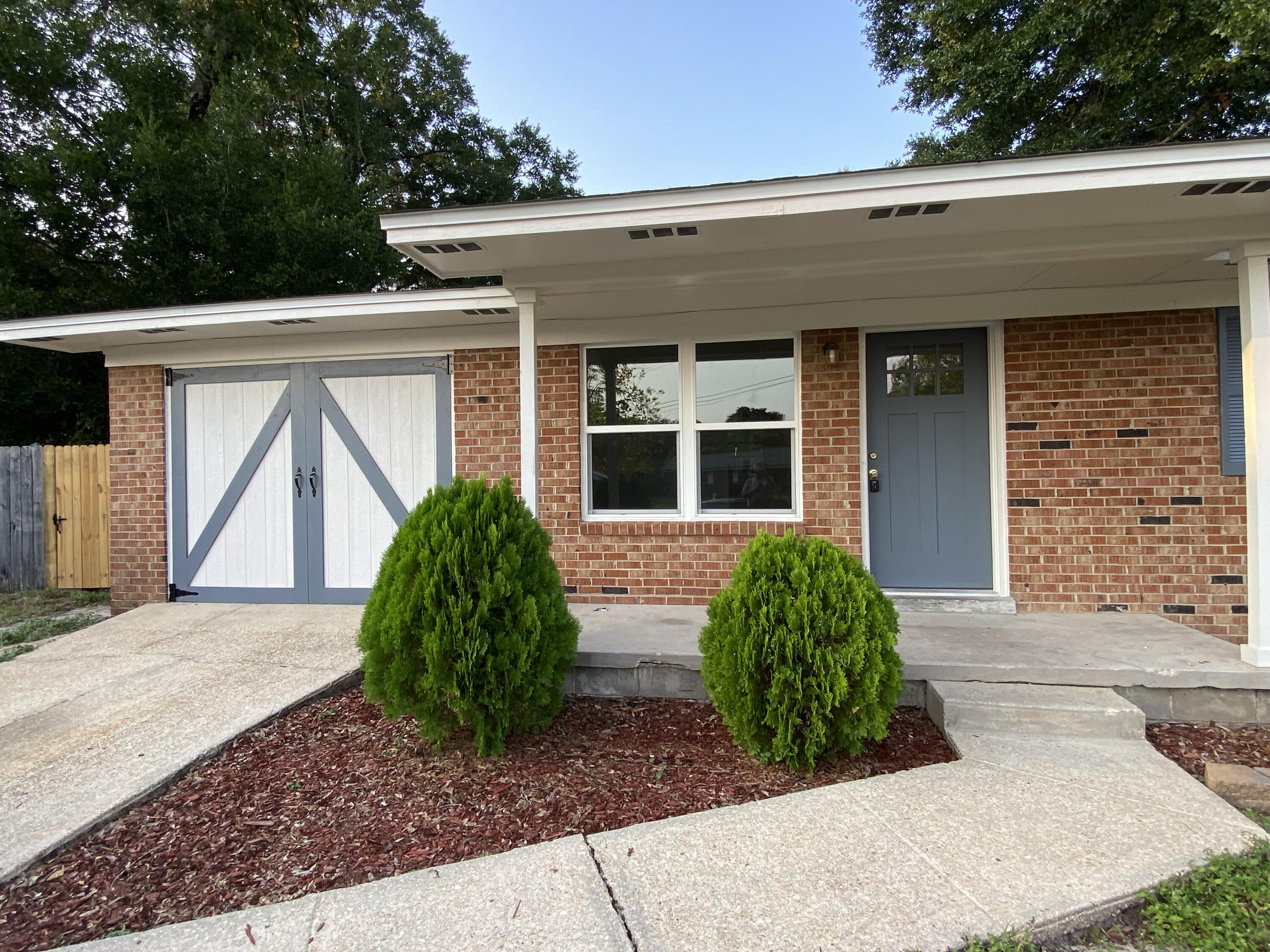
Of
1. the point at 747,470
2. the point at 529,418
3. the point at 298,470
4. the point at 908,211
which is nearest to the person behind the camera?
the point at 908,211

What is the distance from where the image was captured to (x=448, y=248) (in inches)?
152

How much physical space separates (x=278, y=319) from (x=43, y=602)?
445 cm

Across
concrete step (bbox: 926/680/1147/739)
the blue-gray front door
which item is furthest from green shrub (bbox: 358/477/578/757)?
the blue-gray front door

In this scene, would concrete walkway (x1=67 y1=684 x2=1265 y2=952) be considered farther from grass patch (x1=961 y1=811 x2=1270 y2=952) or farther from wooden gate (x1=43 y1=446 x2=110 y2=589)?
wooden gate (x1=43 y1=446 x2=110 y2=589)

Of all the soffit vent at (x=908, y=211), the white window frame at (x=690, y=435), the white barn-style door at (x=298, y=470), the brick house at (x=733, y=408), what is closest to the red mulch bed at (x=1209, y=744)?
the brick house at (x=733, y=408)

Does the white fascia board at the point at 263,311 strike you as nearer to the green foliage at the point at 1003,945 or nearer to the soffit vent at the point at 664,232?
the soffit vent at the point at 664,232

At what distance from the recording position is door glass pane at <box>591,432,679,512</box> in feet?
17.4

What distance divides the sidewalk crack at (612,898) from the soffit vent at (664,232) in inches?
114

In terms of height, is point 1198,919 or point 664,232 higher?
point 664,232

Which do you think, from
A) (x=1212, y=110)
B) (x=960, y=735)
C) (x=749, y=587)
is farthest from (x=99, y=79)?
(x=1212, y=110)

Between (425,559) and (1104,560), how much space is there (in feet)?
15.2

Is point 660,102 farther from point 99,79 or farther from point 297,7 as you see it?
point 99,79

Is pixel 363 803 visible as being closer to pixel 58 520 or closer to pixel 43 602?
pixel 43 602

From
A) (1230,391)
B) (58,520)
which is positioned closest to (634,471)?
(1230,391)
